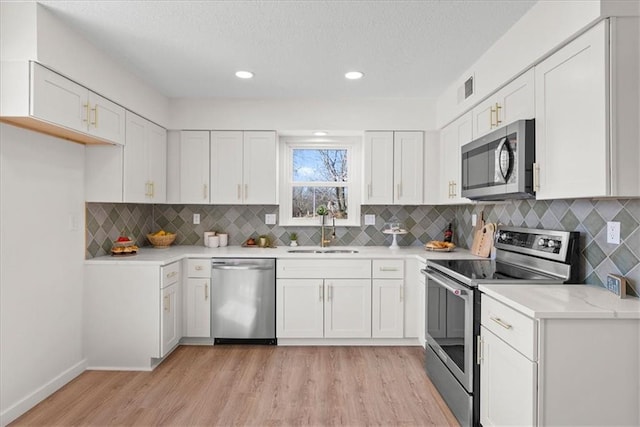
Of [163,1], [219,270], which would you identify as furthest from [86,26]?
[219,270]

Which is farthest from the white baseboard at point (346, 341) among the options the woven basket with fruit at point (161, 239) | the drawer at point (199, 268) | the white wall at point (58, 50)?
the white wall at point (58, 50)

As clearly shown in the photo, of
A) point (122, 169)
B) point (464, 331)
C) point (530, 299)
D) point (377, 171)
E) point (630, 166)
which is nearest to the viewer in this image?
point (630, 166)

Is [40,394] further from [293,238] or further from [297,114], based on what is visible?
[297,114]

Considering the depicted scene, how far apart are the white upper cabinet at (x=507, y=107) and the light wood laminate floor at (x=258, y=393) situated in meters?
1.84

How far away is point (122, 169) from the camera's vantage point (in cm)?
309

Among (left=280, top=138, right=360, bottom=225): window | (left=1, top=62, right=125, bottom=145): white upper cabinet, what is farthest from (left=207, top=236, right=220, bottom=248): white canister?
(left=1, top=62, right=125, bottom=145): white upper cabinet

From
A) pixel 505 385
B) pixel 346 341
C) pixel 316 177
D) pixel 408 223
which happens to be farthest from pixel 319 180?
pixel 505 385

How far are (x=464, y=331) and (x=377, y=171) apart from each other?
203cm

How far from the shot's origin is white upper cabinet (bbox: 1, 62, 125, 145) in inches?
81.4

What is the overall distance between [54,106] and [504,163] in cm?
261

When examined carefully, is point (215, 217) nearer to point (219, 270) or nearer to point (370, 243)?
point (219, 270)

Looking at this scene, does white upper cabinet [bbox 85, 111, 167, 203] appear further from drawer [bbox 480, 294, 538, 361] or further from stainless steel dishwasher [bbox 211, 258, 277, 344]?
drawer [bbox 480, 294, 538, 361]

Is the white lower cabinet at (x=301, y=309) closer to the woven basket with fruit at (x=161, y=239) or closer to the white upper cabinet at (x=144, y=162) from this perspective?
the woven basket with fruit at (x=161, y=239)

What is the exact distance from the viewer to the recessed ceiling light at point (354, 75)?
3.06m
